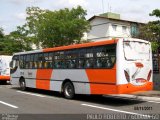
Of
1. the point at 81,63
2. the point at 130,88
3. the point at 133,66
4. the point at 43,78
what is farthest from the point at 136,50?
the point at 43,78

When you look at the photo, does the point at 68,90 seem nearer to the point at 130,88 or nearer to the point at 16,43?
the point at 130,88

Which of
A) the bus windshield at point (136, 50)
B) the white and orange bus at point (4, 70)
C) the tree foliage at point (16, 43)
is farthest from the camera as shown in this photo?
the tree foliage at point (16, 43)

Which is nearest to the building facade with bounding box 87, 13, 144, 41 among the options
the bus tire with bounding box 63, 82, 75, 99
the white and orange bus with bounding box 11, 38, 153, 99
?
the white and orange bus with bounding box 11, 38, 153, 99

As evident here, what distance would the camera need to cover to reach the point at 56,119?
434 inches

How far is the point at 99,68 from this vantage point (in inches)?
599

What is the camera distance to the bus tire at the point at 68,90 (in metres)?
17.2

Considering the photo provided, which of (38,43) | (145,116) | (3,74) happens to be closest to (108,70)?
(145,116)

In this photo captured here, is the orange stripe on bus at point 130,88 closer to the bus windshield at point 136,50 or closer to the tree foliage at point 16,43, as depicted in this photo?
the bus windshield at point 136,50

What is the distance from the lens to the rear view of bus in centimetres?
1427

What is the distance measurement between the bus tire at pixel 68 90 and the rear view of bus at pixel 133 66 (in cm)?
358

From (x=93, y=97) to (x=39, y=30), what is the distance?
47.0ft

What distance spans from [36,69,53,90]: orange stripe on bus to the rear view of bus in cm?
564

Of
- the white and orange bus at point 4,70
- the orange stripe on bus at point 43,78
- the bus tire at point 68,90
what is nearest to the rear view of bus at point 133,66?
the bus tire at point 68,90

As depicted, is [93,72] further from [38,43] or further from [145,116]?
[38,43]
